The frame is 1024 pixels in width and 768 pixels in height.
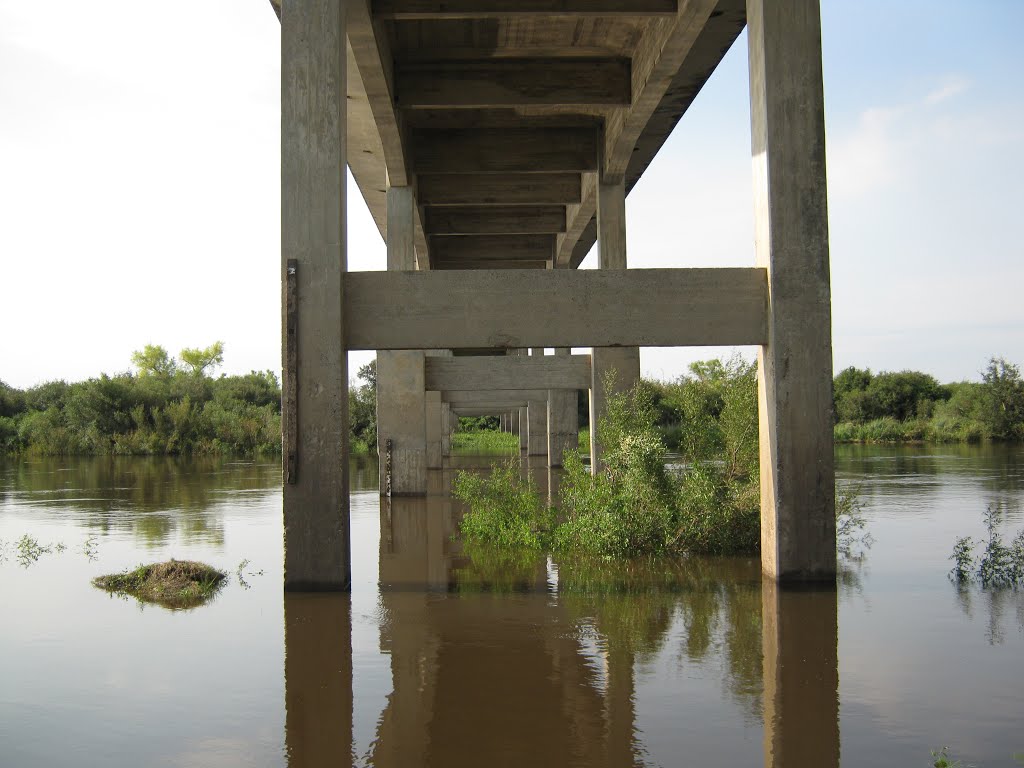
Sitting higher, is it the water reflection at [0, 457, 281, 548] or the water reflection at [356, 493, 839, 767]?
the water reflection at [0, 457, 281, 548]

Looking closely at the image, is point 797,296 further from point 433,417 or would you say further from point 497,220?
point 433,417

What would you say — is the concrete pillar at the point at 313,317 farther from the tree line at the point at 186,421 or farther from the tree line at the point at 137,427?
the tree line at the point at 137,427

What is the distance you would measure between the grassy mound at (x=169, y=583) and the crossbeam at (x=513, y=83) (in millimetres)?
7945

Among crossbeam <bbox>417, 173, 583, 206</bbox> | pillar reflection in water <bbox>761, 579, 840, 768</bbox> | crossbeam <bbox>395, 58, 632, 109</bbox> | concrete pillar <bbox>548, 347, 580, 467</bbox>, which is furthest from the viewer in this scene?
concrete pillar <bbox>548, 347, 580, 467</bbox>

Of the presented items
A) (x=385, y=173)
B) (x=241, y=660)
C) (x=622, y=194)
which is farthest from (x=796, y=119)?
(x=385, y=173)

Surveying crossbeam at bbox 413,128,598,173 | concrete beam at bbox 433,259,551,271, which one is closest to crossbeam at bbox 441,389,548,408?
concrete beam at bbox 433,259,551,271

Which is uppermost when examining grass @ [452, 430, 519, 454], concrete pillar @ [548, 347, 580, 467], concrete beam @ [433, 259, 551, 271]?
concrete beam @ [433, 259, 551, 271]

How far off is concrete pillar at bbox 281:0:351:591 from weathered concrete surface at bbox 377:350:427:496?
9360 millimetres

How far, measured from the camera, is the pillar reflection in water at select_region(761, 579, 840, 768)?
4668 millimetres

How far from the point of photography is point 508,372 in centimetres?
2091

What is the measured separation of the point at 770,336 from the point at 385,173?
36.0 feet

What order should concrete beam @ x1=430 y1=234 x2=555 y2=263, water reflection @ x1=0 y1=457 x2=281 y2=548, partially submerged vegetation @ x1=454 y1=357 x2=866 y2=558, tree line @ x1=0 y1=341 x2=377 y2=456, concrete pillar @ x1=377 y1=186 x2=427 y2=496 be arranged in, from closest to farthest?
partially submerged vegetation @ x1=454 y1=357 x2=866 y2=558
water reflection @ x1=0 y1=457 x2=281 y2=548
concrete pillar @ x1=377 y1=186 x2=427 y2=496
concrete beam @ x1=430 y1=234 x2=555 y2=263
tree line @ x1=0 y1=341 x2=377 y2=456

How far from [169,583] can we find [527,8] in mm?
7872

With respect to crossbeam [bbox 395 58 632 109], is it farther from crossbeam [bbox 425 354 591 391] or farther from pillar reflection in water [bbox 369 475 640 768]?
pillar reflection in water [bbox 369 475 640 768]
